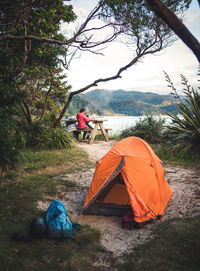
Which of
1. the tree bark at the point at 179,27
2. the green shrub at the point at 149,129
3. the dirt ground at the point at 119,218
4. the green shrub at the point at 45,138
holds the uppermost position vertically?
the tree bark at the point at 179,27

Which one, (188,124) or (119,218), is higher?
(188,124)

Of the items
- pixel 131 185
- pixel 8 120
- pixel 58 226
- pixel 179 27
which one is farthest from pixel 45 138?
pixel 179 27

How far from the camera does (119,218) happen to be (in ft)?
13.8

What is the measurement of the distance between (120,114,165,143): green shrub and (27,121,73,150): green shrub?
407cm

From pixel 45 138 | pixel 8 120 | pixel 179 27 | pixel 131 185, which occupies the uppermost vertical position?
pixel 179 27

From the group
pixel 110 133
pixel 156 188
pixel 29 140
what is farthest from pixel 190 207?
pixel 110 133

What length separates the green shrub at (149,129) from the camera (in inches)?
428

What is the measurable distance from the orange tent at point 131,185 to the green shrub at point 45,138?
463 centimetres

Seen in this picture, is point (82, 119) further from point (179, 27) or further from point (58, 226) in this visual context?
point (179, 27)

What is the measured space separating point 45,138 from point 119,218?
18.5ft

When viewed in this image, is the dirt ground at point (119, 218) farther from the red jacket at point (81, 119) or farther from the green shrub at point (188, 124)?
the red jacket at point (81, 119)

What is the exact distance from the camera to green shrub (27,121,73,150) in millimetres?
8812

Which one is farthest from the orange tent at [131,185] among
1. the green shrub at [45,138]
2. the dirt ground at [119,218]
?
the green shrub at [45,138]

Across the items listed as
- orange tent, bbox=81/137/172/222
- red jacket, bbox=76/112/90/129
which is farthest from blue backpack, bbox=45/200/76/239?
red jacket, bbox=76/112/90/129
